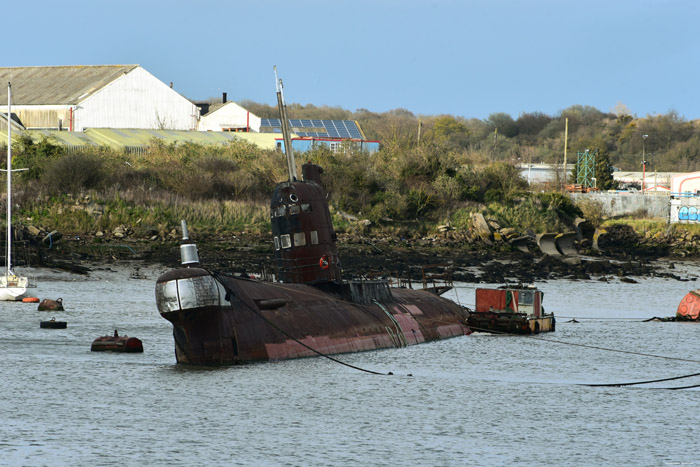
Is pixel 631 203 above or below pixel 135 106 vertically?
below

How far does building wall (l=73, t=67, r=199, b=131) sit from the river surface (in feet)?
223

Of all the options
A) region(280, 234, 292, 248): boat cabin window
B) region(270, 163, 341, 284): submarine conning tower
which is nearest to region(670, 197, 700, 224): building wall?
region(270, 163, 341, 284): submarine conning tower

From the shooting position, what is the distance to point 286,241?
35344mm

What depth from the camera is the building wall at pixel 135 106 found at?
10650 centimetres

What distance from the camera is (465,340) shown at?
4181cm

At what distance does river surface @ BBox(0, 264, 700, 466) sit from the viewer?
2197 cm

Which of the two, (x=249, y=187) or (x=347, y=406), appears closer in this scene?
(x=347, y=406)

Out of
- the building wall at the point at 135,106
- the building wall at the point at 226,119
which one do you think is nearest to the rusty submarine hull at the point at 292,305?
the building wall at the point at 135,106

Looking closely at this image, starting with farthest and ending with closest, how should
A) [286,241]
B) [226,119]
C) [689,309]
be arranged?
[226,119] < [689,309] < [286,241]

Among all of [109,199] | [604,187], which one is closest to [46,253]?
[109,199]

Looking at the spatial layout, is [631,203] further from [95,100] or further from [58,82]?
[58,82]

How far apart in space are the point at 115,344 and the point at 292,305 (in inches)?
255

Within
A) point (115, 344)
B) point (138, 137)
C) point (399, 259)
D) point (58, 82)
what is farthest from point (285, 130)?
point (58, 82)

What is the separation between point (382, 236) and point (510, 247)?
11105mm
